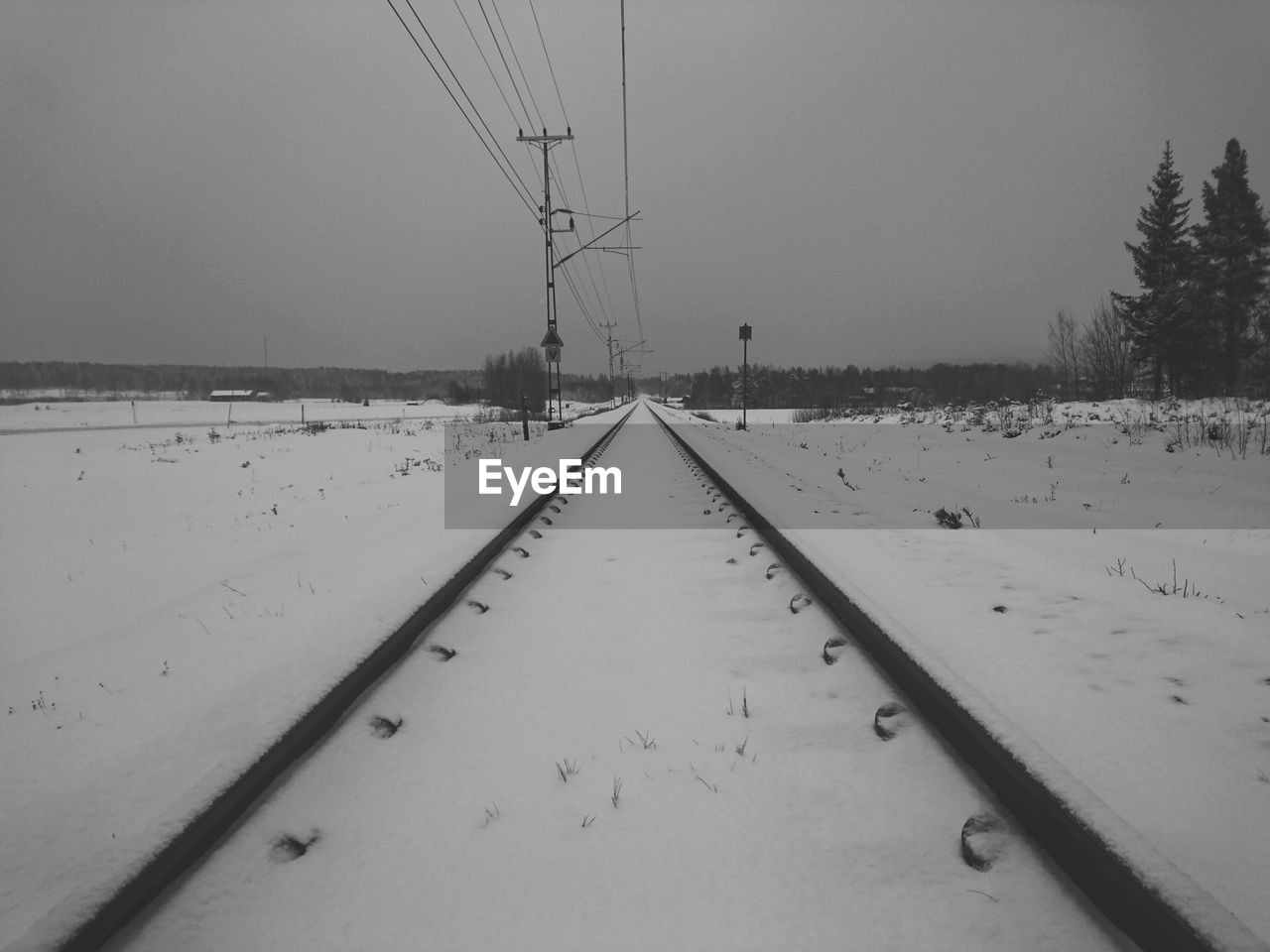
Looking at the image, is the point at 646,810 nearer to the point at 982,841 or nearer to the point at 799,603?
the point at 982,841

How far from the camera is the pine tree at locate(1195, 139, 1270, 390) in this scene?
36.0 metres

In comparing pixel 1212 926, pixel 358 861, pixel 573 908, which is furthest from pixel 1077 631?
pixel 358 861

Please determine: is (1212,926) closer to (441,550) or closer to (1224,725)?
(1224,725)

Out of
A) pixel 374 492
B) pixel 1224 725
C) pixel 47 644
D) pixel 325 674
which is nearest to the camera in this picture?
A: pixel 1224 725

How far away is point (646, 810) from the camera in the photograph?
4.80ft

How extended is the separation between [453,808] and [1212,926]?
1.47m

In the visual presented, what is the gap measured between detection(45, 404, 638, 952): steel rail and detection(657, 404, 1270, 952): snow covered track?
1773 millimetres

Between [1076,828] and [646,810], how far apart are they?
2.95ft

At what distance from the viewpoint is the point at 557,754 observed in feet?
5.65

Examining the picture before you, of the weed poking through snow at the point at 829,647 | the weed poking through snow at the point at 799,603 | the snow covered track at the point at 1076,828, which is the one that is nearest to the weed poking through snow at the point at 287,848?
the snow covered track at the point at 1076,828
